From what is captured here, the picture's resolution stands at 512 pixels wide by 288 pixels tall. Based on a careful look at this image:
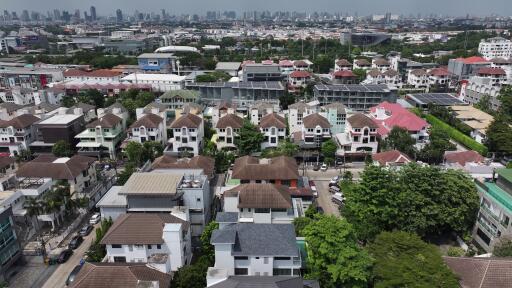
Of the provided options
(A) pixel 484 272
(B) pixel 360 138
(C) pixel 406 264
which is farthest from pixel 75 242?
(B) pixel 360 138

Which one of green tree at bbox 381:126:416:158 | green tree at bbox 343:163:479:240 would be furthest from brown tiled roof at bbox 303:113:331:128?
green tree at bbox 343:163:479:240

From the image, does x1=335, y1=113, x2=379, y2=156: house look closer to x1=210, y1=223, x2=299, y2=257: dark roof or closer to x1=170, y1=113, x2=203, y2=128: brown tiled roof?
x1=170, y1=113, x2=203, y2=128: brown tiled roof

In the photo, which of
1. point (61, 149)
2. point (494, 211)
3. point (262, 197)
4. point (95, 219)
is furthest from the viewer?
point (61, 149)

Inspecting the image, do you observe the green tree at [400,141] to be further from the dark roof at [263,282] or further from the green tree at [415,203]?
the dark roof at [263,282]

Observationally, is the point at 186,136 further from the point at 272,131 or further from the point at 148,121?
the point at 272,131

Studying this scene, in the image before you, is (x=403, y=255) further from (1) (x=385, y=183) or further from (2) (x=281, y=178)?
(2) (x=281, y=178)

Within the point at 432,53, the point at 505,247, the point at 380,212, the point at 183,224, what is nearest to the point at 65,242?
the point at 183,224

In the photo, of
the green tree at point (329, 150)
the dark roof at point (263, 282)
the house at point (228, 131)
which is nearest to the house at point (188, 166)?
the house at point (228, 131)
